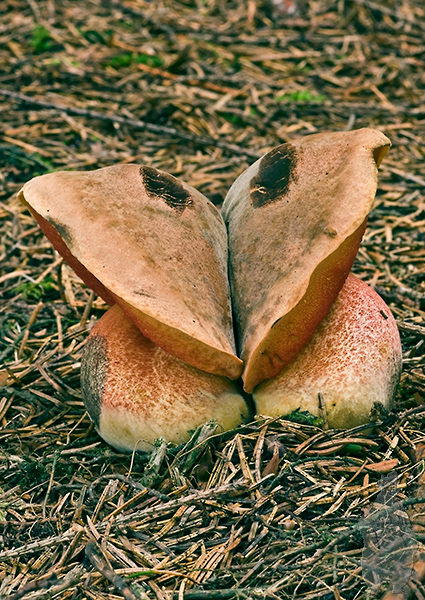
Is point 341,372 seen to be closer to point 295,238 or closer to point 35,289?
point 295,238

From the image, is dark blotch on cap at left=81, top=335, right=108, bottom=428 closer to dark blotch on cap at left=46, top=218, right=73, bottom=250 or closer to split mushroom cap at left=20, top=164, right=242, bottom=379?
split mushroom cap at left=20, top=164, right=242, bottom=379

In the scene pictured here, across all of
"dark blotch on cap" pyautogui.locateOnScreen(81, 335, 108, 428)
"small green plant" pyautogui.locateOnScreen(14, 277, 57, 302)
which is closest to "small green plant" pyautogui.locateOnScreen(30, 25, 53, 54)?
"small green plant" pyautogui.locateOnScreen(14, 277, 57, 302)

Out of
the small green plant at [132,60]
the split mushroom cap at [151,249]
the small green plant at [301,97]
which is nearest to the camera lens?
the split mushroom cap at [151,249]

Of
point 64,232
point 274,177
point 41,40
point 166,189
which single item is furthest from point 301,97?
point 64,232

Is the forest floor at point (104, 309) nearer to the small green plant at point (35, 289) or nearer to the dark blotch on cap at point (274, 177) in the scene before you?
the small green plant at point (35, 289)

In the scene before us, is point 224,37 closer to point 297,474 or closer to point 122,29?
point 122,29

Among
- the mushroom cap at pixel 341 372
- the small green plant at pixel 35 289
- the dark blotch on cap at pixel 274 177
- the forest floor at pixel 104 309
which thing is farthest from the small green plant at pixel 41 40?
the mushroom cap at pixel 341 372

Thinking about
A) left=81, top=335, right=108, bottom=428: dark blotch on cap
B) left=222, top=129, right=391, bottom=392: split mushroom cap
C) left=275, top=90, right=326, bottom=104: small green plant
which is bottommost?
left=275, top=90, right=326, bottom=104: small green plant

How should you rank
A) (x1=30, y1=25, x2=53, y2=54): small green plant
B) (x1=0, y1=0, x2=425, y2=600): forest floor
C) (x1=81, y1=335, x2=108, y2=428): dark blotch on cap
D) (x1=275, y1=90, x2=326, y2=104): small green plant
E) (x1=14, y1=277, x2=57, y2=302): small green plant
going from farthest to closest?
(x1=30, y1=25, x2=53, y2=54): small green plant
(x1=275, y1=90, x2=326, y2=104): small green plant
(x1=14, y1=277, x2=57, y2=302): small green plant
(x1=81, y1=335, x2=108, y2=428): dark blotch on cap
(x1=0, y1=0, x2=425, y2=600): forest floor
